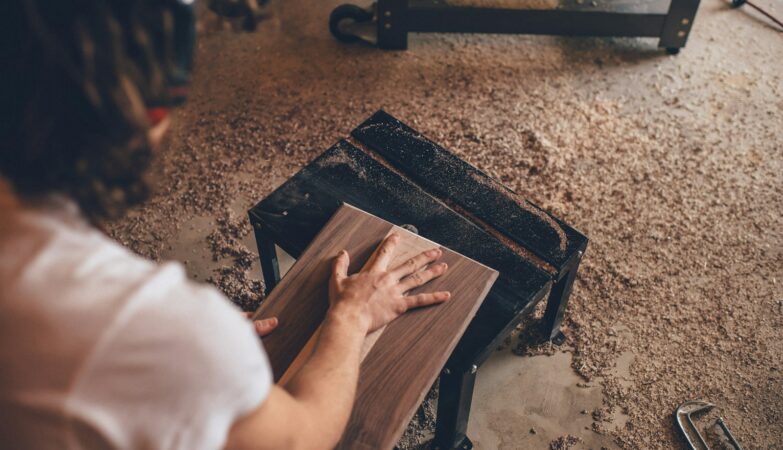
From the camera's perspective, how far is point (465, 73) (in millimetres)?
2426

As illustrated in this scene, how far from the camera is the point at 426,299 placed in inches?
47.1

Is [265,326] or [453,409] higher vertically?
[265,326]

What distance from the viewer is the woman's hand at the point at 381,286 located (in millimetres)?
1107

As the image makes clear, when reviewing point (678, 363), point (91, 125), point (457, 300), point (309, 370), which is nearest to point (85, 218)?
point (91, 125)

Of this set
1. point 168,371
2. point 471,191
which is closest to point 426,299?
point 471,191

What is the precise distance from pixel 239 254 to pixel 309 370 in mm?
1012

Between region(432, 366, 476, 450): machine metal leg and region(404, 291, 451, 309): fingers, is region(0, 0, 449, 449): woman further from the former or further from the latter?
region(432, 366, 476, 450): machine metal leg

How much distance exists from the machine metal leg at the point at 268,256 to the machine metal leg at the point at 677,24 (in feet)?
5.62

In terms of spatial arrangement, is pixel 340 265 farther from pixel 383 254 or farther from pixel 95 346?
pixel 95 346

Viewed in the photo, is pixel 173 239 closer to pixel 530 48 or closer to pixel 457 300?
pixel 457 300

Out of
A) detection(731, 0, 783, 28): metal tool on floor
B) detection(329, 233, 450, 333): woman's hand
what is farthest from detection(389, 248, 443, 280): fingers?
detection(731, 0, 783, 28): metal tool on floor

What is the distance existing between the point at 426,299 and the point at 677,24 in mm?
1774

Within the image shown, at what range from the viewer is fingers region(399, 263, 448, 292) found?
1.20 metres

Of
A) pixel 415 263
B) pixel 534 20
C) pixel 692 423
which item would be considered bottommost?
pixel 692 423
